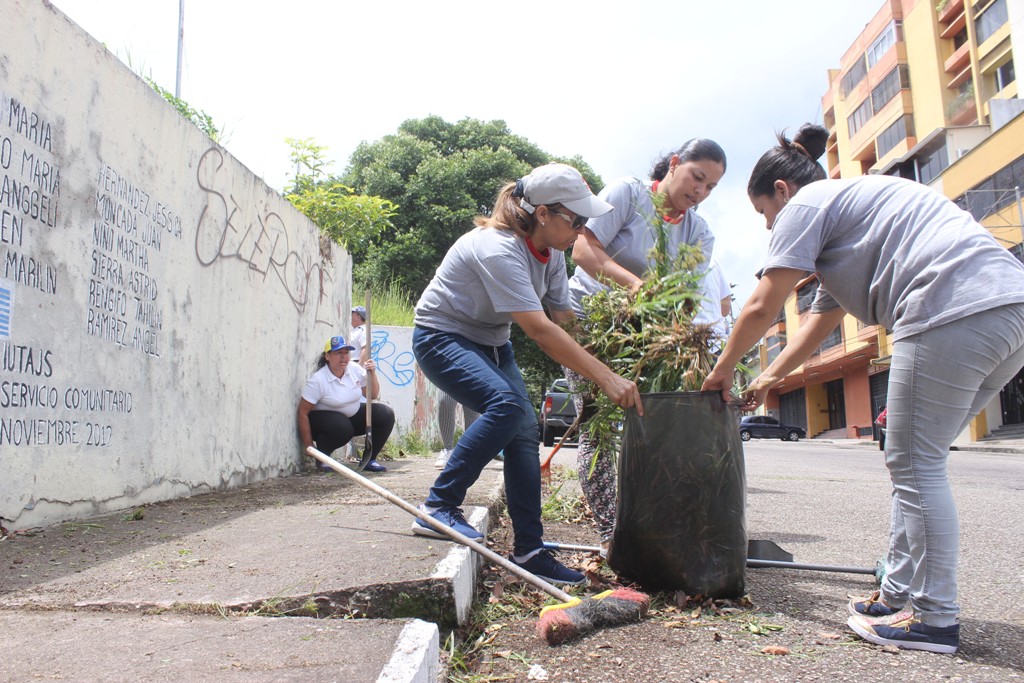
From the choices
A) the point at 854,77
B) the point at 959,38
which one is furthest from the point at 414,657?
the point at 854,77

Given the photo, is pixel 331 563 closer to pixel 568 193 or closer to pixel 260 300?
pixel 568 193

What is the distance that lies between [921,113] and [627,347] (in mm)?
33145

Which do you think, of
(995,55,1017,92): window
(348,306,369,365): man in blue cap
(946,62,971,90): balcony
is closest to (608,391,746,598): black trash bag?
(348,306,369,365): man in blue cap

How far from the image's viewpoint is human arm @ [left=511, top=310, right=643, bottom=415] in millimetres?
2662

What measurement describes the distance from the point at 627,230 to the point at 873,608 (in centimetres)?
190

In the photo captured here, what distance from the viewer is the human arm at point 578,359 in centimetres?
266

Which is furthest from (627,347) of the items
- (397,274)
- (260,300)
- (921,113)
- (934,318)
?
(921,113)

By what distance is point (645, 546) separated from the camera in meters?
2.66

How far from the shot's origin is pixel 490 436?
2.86 m

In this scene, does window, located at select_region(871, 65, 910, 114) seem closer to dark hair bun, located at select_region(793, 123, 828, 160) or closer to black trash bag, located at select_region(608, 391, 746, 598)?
dark hair bun, located at select_region(793, 123, 828, 160)

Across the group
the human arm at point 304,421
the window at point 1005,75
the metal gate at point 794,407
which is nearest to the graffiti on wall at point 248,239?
the human arm at point 304,421

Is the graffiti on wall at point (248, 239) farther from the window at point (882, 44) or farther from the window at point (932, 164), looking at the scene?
the window at point (882, 44)

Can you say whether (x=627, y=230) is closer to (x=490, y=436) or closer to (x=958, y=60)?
(x=490, y=436)

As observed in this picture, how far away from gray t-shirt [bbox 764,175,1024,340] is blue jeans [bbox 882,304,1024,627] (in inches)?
2.6
